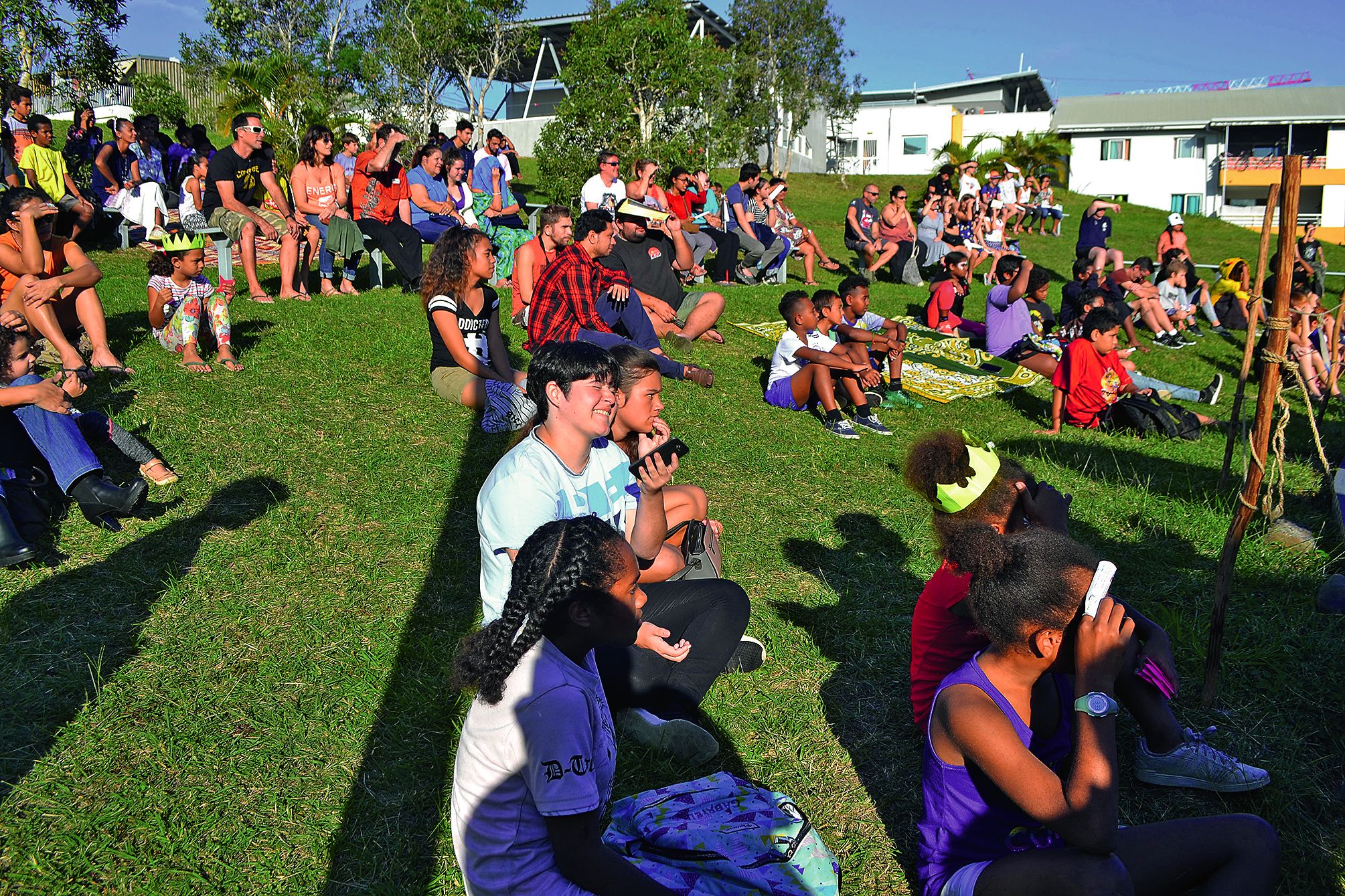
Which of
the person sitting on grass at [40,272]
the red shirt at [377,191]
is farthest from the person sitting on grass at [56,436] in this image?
the red shirt at [377,191]

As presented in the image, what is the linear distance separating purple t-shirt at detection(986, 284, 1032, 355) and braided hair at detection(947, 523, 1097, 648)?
915 centimetres

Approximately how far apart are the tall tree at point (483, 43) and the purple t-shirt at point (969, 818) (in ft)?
104

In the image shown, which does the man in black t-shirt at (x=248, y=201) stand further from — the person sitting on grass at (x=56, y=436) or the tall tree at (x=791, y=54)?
the tall tree at (x=791, y=54)

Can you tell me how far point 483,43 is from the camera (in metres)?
32.4

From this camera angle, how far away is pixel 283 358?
8.16 metres

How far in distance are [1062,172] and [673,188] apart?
25.6 m

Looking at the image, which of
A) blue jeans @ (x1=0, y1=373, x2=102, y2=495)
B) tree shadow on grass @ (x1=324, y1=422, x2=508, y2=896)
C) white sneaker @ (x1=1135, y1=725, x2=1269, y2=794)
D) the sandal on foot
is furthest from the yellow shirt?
white sneaker @ (x1=1135, y1=725, x2=1269, y2=794)

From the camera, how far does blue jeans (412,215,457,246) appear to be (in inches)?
429

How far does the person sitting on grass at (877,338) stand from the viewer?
9.15 metres

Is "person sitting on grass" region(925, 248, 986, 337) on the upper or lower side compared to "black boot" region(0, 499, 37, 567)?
upper

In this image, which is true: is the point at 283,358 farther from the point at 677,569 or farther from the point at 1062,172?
the point at 1062,172

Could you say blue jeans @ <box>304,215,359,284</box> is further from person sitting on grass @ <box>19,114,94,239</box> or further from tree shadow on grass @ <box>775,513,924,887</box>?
tree shadow on grass @ <box>775,513,924,887</box>

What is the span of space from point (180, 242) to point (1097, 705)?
26.1ft

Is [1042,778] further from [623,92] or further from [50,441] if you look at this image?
[623,92]
